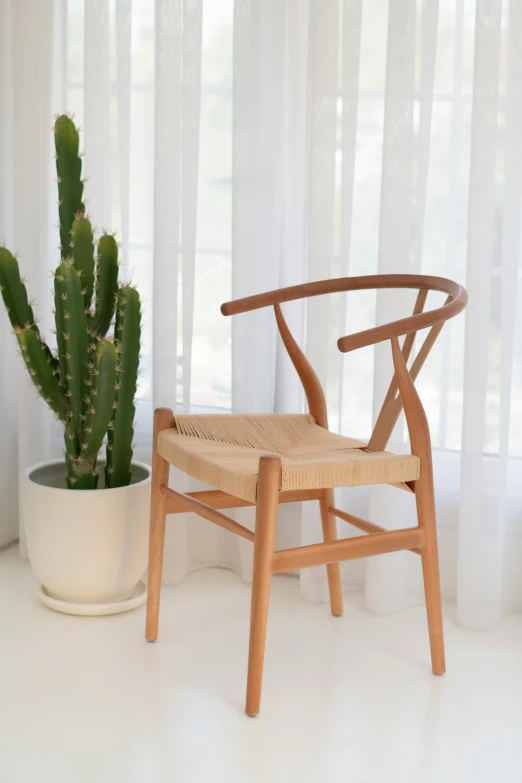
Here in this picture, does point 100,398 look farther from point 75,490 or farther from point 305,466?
point 305,466

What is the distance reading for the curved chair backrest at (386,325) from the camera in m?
1.55

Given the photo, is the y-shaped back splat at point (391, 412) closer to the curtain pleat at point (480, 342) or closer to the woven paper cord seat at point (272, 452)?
the woven paper cord seat at point (272, 452)

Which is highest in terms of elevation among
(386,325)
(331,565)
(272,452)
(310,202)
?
(310,202)

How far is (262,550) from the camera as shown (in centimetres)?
149

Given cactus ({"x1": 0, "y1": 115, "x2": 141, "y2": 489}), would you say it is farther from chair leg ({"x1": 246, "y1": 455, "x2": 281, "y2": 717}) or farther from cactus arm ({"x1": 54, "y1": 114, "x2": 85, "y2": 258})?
chair leg ({"x1": 246, "y1": 455, "x2": 281, "y2": 717})

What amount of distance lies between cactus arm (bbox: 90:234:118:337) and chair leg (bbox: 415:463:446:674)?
848 millimetres

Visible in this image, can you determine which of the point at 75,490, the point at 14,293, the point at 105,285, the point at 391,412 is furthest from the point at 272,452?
the point at 14,293

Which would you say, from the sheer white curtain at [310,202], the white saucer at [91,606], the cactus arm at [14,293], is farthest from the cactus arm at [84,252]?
the white saucer at [91,606]

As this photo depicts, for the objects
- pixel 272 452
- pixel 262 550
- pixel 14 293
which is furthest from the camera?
pixel 14 293

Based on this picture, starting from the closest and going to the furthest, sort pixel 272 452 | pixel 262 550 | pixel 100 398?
pixel 262 550 < pixel 272 452 < pixel 100 398

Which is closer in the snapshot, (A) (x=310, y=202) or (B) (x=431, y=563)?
(B) (x=431, y=563)

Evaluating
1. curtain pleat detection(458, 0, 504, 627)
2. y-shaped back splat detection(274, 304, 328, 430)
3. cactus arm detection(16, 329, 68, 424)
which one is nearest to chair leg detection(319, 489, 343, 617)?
y-shaped back splat detection(274, 304, 328, 430)

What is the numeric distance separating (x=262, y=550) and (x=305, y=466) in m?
0.16

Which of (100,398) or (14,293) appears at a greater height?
(14,293)
